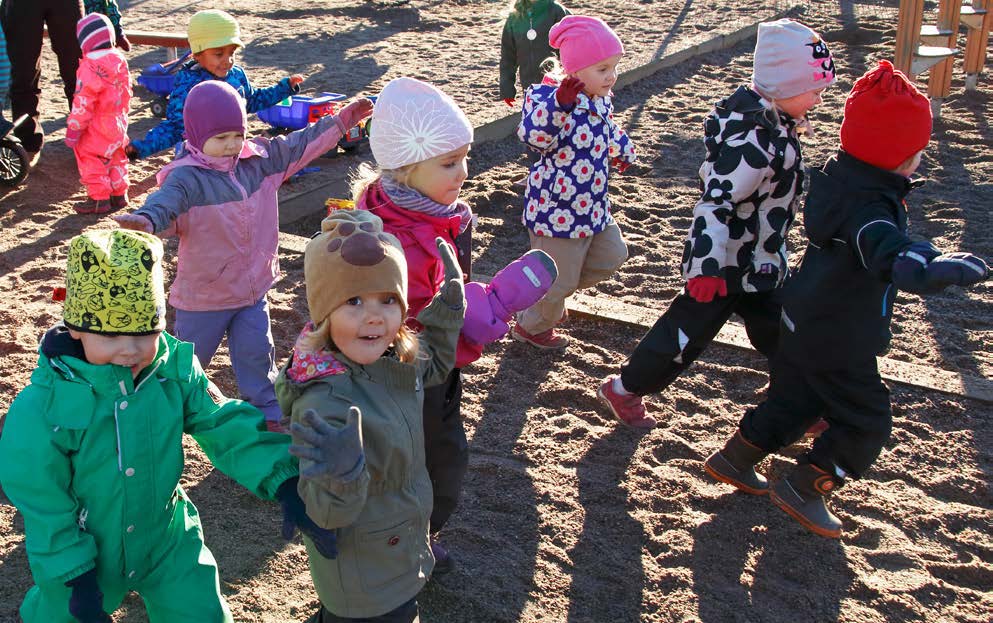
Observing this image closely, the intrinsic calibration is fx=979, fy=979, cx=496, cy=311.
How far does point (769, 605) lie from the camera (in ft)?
10.6

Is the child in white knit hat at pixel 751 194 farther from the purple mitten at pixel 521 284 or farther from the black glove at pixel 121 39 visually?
the black glove at pixel 121 39

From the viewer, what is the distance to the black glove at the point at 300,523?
2287mm

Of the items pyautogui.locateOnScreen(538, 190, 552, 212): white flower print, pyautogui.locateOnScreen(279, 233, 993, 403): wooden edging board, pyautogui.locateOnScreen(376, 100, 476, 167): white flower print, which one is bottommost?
pyautogui.locateOnScreen(279, 233, 993, 403): wooden edging board

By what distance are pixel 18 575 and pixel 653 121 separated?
6.74 metres

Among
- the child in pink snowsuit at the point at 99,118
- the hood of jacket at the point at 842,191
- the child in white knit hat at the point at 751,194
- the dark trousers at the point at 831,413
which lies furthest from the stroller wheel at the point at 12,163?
the hood of jacket at the point at 842,191

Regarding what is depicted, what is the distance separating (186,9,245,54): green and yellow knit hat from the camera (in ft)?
18.0

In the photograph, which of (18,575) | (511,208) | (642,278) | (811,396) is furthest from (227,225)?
(511,208)

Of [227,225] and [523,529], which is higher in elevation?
[227,225]

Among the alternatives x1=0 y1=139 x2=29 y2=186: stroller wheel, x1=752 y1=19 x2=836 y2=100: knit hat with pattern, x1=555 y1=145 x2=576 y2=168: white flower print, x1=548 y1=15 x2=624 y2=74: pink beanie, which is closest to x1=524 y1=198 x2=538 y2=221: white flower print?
x1=555 y1=145 x2=576 y2=168: white flower print

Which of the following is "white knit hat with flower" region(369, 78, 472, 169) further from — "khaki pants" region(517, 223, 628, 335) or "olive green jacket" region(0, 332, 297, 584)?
"khaki pants" region(517, 223, 628, 335)

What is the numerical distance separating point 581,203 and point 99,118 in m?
3.76

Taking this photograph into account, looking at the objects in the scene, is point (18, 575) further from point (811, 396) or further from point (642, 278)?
point (642, 278)

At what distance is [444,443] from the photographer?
120 inches

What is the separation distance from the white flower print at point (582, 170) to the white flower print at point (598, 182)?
0.04m
